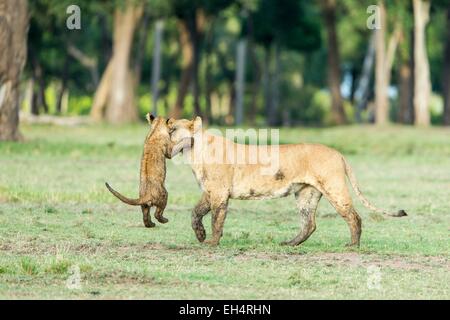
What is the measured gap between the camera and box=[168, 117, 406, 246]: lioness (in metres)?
14.1

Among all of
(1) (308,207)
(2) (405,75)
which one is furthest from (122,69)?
(1) (308,207)

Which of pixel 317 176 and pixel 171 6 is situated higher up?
pixel 171 6

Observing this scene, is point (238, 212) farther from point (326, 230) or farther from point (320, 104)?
point (320, 104)

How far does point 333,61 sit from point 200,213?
41.5 metres

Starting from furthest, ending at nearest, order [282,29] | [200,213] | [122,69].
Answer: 1. [282,29]
2. [122,69]
3. [200,213]

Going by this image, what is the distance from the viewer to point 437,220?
1794 cm

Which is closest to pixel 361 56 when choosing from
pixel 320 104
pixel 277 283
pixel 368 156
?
pixel 320 104

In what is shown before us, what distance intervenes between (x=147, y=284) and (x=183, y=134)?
2.62 meters

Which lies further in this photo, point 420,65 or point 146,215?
point 420,65

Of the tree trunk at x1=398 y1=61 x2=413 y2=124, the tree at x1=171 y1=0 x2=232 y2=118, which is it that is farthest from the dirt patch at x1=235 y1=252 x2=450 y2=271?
the tree trunk at x1=398 y1=61 x2=413 y2=124

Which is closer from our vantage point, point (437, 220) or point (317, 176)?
point (317, 176)

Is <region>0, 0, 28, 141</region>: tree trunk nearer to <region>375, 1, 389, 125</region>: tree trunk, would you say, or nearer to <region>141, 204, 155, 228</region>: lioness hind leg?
<region>141, 204, 155, 228</region>: lioness hind leg

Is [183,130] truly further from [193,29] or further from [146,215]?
[193,29]

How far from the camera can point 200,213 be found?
14172 mm
